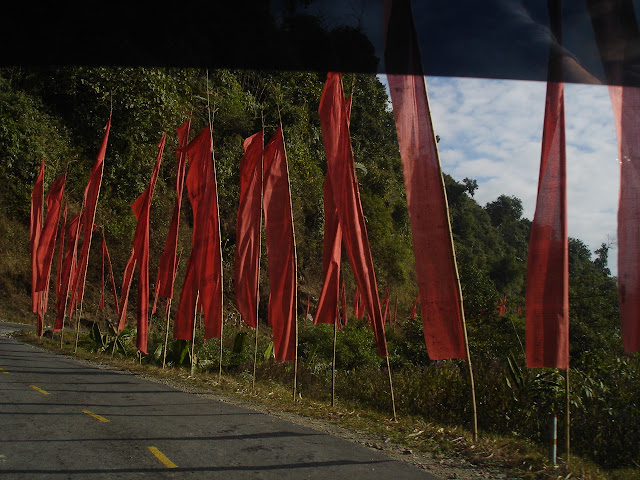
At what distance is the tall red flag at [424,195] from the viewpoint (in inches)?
234

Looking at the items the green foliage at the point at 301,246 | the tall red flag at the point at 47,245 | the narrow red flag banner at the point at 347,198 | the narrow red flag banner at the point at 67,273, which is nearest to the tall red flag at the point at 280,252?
the green foliage at the point at 301,246

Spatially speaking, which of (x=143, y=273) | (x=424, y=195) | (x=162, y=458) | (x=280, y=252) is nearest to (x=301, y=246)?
(x=143, y=273)

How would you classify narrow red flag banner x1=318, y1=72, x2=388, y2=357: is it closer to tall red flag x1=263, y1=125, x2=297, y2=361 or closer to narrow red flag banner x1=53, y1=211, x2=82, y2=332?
tall red flag x1=263, y1=125, x2=297, y2=361

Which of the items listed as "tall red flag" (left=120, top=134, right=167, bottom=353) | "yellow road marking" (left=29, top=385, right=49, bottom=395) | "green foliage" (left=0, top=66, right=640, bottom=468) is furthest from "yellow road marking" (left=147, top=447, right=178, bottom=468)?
"tall red flag" (left=120, top=134, right=167, bottom=353)

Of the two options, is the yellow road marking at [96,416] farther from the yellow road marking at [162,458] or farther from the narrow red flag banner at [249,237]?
the narrow red flag banner at [249,237]

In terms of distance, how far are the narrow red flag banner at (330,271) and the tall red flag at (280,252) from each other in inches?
20.5

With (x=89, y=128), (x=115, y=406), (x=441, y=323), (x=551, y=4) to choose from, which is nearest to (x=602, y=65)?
(x=551, y=4)

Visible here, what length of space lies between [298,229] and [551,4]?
88.8 feet

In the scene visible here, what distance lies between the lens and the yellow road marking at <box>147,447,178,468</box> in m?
5.17

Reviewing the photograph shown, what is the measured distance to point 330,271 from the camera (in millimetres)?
8875

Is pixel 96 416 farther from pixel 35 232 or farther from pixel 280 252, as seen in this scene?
→ pixel 35 232

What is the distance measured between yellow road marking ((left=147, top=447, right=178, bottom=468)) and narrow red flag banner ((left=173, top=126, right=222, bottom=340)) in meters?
4.78

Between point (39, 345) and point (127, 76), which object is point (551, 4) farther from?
point (127, 76)

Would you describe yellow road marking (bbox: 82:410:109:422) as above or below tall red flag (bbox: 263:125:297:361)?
below
